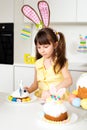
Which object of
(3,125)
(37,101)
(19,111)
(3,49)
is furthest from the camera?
(3,49)

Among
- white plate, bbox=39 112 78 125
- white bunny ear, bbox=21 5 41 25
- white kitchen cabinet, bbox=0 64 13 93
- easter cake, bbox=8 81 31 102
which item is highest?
white bunny ear, bbox=21 5 41 25

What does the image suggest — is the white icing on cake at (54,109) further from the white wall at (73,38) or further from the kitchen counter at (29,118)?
the white wall at (73,38)

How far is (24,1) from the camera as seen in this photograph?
2.84 m

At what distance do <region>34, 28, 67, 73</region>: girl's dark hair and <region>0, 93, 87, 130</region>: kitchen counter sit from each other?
41cm

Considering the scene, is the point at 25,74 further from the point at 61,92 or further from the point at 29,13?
the point at 61,92

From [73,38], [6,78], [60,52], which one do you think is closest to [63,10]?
[73,38]

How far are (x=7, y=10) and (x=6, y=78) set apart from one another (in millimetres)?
846

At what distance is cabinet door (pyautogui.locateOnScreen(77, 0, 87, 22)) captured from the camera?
258cm

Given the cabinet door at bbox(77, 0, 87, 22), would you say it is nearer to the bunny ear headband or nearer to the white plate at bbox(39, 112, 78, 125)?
the bunny ear headband

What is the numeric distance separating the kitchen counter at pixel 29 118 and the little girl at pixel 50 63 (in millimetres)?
258

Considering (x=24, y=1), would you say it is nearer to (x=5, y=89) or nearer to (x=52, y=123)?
(x=5, y=89)

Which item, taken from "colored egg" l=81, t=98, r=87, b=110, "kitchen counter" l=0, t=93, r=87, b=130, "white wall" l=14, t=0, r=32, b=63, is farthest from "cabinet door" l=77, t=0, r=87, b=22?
"colored egg" l=81, t=98, r=87, b=110

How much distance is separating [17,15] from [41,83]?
60.1 inches

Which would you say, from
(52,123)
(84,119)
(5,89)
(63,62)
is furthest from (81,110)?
(5,89)
